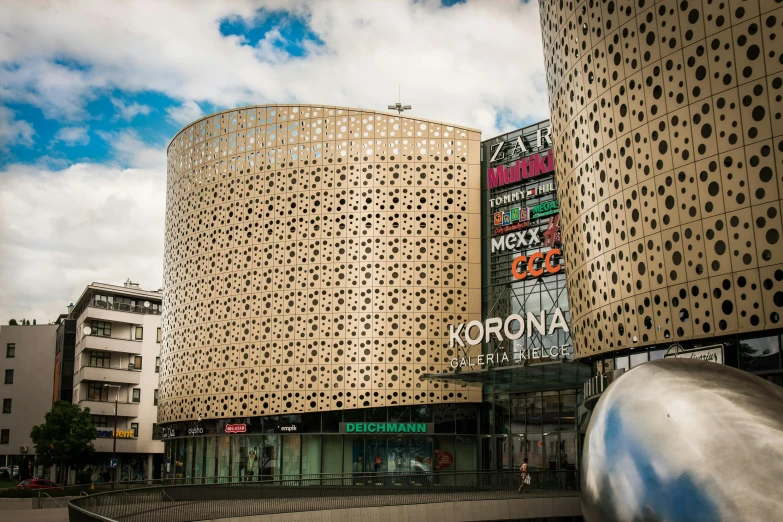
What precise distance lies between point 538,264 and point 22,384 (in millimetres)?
71702

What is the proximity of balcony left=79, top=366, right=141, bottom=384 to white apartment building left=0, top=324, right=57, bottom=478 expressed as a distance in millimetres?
14673

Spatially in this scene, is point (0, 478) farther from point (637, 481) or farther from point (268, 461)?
point (637, 481)

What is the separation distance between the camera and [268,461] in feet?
157

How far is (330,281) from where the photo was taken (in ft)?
150

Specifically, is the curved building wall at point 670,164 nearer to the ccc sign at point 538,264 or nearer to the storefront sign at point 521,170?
the ccc sign at point 538,264

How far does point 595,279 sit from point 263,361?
83.1 ft

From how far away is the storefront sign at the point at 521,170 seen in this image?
42.2 metres

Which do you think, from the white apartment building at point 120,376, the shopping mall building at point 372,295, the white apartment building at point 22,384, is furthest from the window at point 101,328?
the shopping mall building at point 372,295

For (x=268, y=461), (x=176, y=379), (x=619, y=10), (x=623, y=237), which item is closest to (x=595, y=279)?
(x=623, y=237)

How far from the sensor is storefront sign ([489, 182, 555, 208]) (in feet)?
138

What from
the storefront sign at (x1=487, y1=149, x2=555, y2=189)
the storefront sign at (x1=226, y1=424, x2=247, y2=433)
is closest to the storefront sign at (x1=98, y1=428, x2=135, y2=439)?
the storefront sign at (x1=226, y1=424, x2=247, y2=433)

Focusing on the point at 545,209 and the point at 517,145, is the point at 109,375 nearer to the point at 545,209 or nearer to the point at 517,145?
the point at 517,145

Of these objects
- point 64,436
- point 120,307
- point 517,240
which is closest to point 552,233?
point 517,240

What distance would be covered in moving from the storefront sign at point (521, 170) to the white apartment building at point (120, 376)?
150ft
